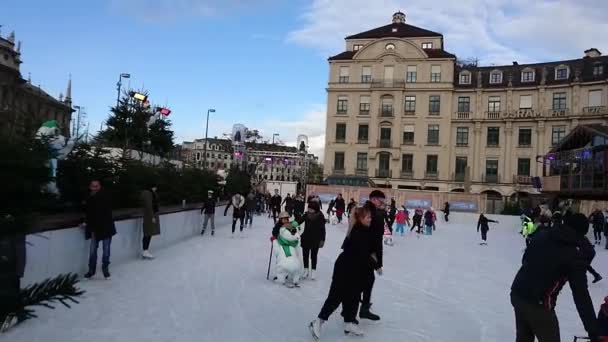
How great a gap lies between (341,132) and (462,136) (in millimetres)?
12774

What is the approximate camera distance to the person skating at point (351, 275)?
588cm

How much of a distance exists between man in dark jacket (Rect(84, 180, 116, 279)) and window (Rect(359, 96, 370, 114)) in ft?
154

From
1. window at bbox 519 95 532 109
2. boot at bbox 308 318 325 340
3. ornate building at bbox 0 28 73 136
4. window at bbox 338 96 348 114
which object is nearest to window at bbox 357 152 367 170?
window at bbox 338 96 348 114

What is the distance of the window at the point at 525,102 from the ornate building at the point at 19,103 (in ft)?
137

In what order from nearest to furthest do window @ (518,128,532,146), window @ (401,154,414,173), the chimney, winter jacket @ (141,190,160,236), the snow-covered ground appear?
the snow-covered ground
winter jacket @ (141,190,160,236)
window @ (518,128,532,146)
the chimney
window @ (401,154,414,173)

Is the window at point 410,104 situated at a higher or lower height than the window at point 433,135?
higher

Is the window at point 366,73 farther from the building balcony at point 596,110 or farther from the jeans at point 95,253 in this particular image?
the jeans at point 95,253

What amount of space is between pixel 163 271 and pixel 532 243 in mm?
7890

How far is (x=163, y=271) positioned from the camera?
33.5 feet

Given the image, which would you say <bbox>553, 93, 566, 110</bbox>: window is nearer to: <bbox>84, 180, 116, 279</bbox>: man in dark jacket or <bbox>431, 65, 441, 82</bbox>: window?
<bbox>431, 65, 441, 82</bbox>: window

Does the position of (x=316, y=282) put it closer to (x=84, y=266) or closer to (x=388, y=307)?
(x=388, y=307)

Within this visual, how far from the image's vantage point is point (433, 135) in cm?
5247

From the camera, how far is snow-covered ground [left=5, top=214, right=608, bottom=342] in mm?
5945

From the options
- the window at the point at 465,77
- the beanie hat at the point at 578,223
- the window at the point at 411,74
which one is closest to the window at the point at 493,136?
the window at the point at 465,77
